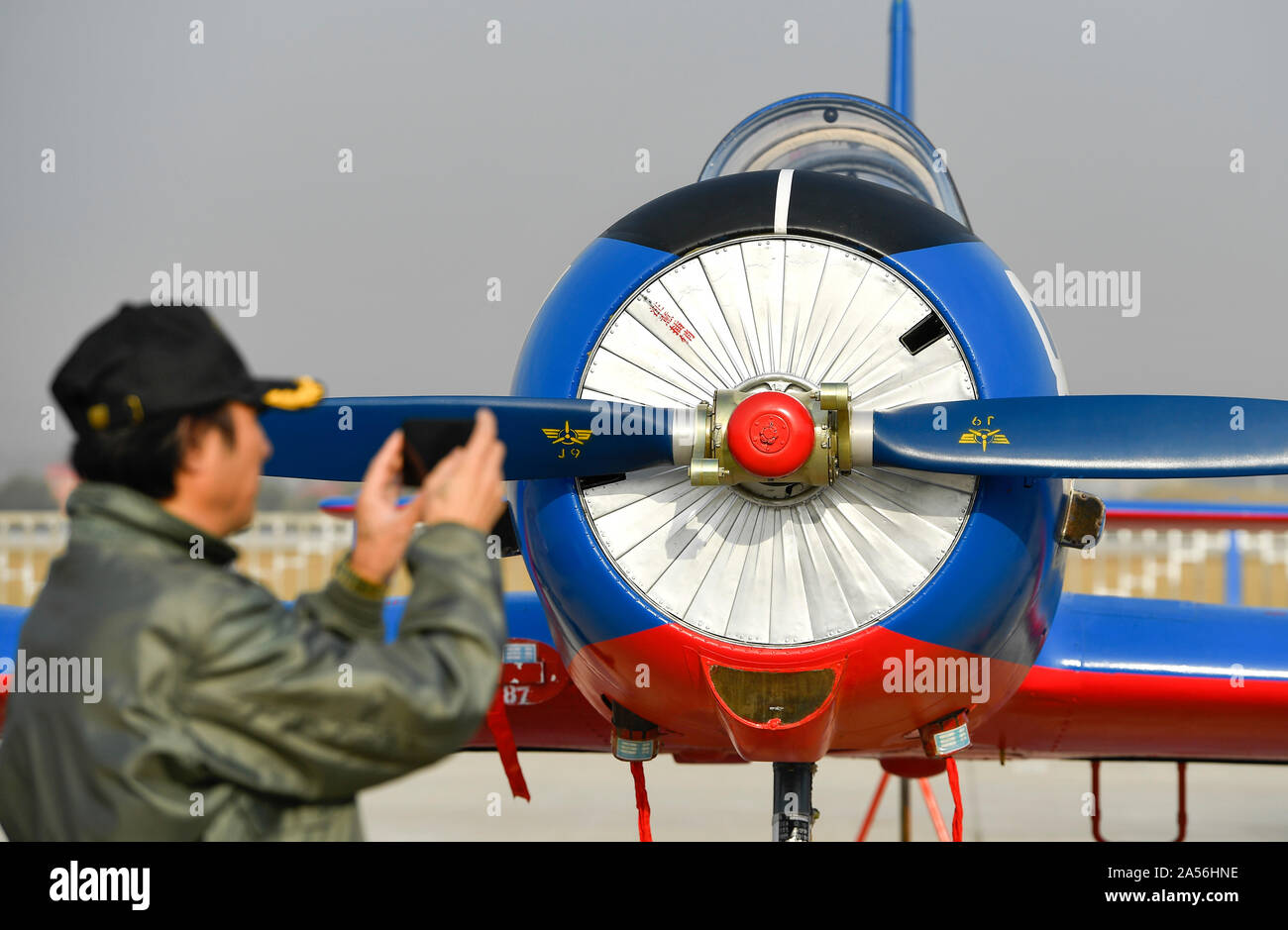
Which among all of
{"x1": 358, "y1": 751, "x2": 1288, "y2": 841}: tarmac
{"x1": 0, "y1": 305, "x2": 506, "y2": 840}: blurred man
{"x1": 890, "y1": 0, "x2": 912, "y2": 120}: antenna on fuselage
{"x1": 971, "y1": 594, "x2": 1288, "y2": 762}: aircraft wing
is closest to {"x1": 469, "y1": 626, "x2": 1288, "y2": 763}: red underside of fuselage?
{"x1": 971, "y1": 594, "x2": 1288, "y2": 762}: aircraft wing

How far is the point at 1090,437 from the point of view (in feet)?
9.37

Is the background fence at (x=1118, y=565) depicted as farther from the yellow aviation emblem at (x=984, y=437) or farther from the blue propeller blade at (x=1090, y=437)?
the yellow aviation emblem at (x=984, y=437)

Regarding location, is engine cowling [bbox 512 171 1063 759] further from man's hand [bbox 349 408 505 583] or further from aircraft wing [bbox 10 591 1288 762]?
man's hand [bbox 349 408 505 583]

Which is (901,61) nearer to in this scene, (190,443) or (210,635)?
(190,443)

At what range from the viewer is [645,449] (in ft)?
9.46

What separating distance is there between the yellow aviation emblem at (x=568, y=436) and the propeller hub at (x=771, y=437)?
42 centimetres

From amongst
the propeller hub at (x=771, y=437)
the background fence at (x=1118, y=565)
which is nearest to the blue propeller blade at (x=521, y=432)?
the propeller hub at (x=771, y=437)

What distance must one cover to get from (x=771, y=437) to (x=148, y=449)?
1569 millimetres

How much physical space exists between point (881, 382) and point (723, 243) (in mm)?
519

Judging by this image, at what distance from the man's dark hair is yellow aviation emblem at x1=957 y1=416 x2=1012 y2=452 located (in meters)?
1.91

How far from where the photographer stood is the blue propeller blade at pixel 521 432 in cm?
289
